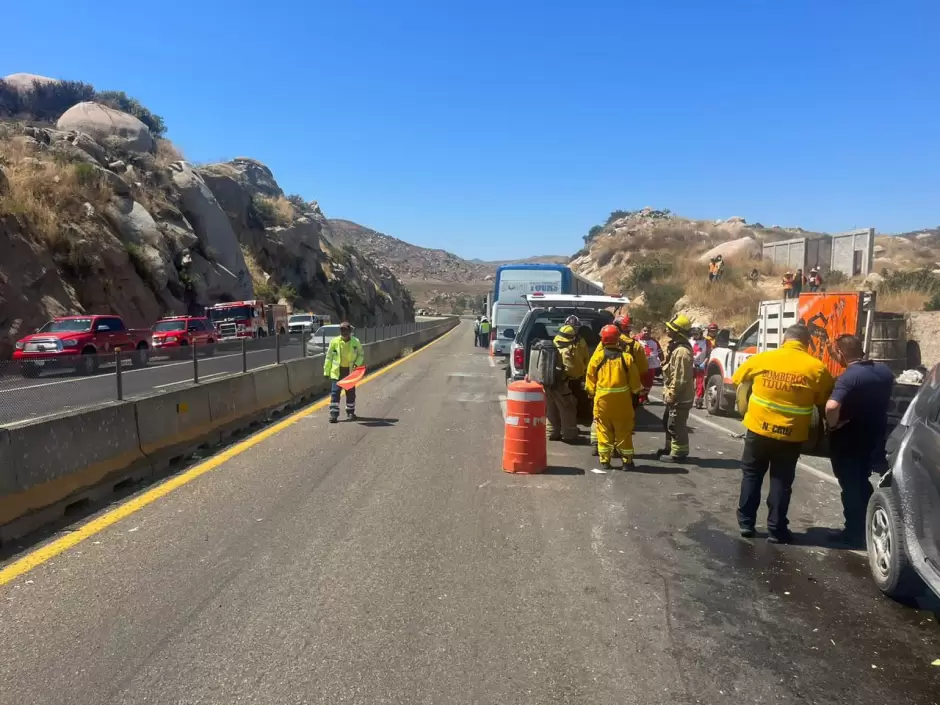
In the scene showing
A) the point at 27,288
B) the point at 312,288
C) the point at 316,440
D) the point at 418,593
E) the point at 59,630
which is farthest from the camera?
the point at 312,288

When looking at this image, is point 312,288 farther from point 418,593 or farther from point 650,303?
point 418,593

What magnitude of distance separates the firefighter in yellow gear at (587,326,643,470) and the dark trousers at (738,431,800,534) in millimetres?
2381

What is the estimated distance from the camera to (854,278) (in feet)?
99.1

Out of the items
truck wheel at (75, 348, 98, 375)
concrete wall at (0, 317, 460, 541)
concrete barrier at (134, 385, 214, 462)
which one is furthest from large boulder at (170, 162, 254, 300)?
truck wheel at (75, 348, 98, 375)

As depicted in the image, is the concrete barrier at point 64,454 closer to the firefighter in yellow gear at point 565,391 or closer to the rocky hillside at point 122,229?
the firefighter in yellow gear at point 565,391

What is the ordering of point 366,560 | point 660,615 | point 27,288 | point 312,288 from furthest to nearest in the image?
point 312,288 → point 27,288 → point 366,560 → point 660,615

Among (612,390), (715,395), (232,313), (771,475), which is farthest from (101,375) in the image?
(232,313)

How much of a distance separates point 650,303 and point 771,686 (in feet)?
Answer: 103

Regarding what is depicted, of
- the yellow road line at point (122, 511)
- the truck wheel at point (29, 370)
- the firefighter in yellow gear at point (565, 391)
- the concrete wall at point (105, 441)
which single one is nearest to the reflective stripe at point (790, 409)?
the firefighter in yellow gear at point (565, 391)

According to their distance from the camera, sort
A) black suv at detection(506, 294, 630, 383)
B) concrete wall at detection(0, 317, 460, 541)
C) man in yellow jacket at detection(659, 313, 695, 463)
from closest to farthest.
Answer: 1. concrete wall at detection(0, 317, 460, 541)
2. man in yellow jacket at detection(659, 313, 695, 463)
3. black suv at detection(506, 294, 630, 383)

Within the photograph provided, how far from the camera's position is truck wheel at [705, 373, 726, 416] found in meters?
13.3

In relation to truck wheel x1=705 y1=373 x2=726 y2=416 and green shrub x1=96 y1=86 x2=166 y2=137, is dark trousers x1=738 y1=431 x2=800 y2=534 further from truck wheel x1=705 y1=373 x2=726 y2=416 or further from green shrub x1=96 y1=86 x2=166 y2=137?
green shrub x1=96 y1=86 x2=166 y2=137

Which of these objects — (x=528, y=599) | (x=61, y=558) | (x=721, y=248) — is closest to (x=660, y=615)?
(x=528, y=599)

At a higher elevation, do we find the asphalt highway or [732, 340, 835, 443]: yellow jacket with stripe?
[732, 340, 835, 443]: yellow jacket with stripe
